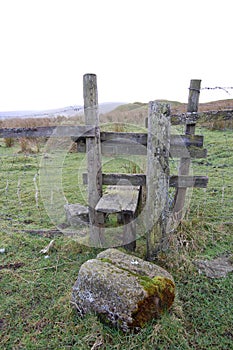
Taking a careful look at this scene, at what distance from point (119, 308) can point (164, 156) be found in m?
1.66

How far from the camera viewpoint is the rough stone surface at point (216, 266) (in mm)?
3161

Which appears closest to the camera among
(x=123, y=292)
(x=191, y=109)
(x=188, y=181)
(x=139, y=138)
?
(x=123, y=292)

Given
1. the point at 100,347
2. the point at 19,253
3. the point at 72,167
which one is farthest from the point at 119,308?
the point at 72,167

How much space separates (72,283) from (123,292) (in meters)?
1.01

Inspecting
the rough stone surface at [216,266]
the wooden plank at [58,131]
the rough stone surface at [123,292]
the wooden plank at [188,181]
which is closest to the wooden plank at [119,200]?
the wooden plank at [188,181]

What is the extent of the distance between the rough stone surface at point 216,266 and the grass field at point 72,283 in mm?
80

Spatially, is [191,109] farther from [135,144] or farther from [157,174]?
[157,174]

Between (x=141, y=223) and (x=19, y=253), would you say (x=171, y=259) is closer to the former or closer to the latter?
(x=141, y=223)

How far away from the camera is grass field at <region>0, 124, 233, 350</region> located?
2.27m

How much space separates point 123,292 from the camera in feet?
7.29

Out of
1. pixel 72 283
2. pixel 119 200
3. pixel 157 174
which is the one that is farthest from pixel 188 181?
pixel 72 283

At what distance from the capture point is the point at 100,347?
2166 mm

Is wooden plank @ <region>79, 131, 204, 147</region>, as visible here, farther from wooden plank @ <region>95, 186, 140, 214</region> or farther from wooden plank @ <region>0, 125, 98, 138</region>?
wooden plank @ <region>95, 186, 140, 214</region>

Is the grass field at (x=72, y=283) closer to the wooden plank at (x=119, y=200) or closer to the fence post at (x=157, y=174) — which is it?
the fence post at (x=157, y=174)
